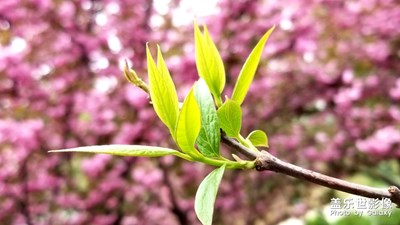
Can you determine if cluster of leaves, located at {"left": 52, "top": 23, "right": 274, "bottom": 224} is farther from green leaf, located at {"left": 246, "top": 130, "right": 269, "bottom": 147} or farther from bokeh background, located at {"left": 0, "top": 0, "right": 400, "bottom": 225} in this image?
bokeh background, located at {"left": 0, "top": 0, "right": 400, "bottom": 225}

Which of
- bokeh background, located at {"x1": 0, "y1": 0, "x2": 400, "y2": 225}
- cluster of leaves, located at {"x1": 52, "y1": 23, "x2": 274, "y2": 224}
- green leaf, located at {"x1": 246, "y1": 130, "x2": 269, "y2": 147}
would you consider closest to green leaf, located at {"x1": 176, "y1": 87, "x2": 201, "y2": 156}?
cluster of leaves, located at {"x1": 52, "y1": 23, "x2": 274, "y2": 224}

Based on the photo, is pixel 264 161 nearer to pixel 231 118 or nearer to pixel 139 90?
pixel 231 118

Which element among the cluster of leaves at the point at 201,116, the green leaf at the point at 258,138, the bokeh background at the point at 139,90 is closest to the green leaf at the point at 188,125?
the cluster of leaves at the point at 201,116

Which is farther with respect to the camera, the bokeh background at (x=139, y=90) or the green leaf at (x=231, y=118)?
the bokeh background at (x=139, y=90)

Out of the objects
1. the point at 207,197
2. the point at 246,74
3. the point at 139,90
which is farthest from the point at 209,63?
the point at 139,90

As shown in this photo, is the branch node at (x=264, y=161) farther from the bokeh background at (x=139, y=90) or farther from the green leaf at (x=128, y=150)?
the bokeh background at (x=139, y=90)

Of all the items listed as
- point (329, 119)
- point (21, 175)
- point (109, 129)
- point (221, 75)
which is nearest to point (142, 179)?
point (109, 129)
